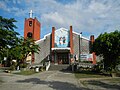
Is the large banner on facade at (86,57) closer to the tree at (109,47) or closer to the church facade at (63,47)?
the church facade at (63,47)

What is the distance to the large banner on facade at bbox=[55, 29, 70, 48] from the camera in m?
44.6

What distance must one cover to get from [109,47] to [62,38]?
69.6ft

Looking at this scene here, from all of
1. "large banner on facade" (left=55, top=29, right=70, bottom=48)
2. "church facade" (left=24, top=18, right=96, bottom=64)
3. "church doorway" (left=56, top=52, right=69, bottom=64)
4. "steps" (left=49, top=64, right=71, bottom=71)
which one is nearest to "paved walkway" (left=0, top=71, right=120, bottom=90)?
"steps" (left=49, top=64, right=71, bottom=71)

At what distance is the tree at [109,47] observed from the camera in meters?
24.5

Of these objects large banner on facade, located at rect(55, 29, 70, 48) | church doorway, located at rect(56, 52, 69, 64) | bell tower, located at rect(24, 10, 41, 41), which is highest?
bell tower, located at rect(24, 10, 41, 41)

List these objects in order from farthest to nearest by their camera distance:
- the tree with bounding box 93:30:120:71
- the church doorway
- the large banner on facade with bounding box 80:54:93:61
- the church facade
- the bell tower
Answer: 1. the bell tower
2. the church doorway
3. the church facade
4. the large banner on facade with bounding box 80:54:93:61
5. the tree with bounding box 93:30:120:71

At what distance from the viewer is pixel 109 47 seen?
24.7 meters

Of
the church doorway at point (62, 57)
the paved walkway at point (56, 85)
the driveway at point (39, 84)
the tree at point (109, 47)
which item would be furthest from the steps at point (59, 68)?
the paved walkway at point (56, 85)

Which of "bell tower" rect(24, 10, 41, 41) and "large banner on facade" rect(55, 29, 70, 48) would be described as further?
"bell tower" rect(24, 10, 41, 41)

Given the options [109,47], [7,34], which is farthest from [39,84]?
[109,47]

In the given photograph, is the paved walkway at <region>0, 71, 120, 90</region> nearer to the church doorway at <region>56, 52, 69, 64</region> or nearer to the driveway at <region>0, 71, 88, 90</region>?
the driveway at <region>0, 71, 88, 90</region>

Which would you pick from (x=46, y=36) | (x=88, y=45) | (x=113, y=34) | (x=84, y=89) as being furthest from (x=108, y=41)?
(x=46, y=36)

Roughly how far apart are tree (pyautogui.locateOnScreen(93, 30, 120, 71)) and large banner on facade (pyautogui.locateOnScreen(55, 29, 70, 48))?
17635 millimetres

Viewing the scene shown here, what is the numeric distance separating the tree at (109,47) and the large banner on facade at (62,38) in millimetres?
17635
